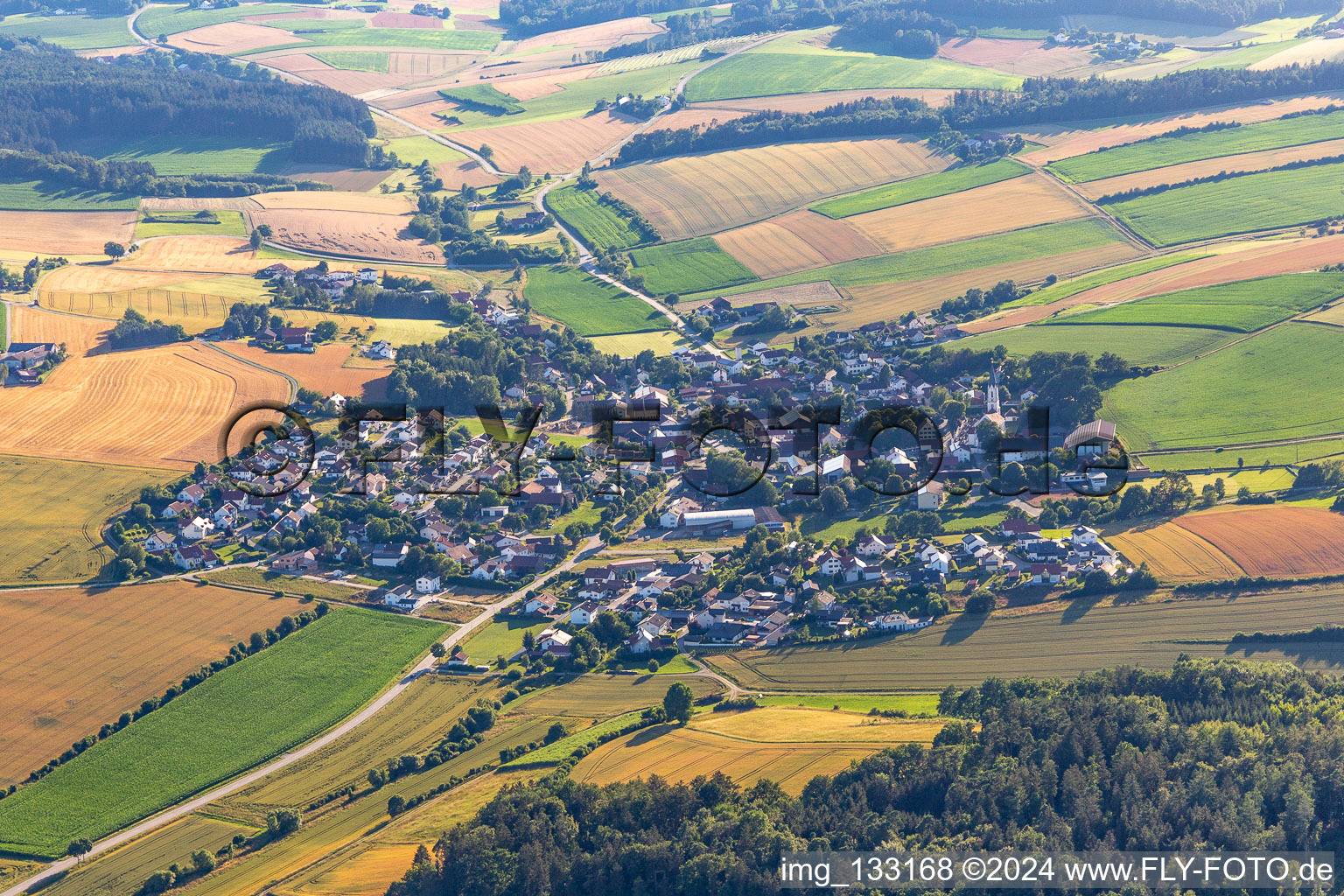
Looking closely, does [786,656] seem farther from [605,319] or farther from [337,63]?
[337,63]

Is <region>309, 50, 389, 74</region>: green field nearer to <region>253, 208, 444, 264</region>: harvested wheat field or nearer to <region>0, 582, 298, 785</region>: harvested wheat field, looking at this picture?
<region>253, 208, 444, 264</region>: harvested wheat field

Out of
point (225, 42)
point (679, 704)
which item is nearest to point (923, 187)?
point (679, 704)

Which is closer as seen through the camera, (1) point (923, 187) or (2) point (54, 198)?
(1) point (923, 187)

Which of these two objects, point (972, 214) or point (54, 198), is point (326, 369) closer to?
point (54, 198)

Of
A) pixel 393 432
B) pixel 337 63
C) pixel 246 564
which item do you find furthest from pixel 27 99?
pixel 246 564

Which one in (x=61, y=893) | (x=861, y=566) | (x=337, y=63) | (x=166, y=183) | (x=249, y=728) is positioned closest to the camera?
(x=61, y=893)
